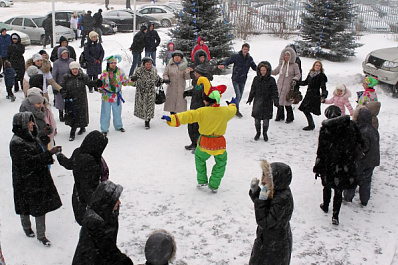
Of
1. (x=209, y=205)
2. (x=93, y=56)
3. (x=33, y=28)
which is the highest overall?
A: (x=33, y=28)

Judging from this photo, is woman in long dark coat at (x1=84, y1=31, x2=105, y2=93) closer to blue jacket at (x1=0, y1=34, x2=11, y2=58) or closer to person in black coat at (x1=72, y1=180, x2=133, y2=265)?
blue jacket at (x1=0, y1=34, x2=11, y2=58)

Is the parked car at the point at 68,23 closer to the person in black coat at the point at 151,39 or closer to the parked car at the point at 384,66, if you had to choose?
the person in black coat at the point at 151,39

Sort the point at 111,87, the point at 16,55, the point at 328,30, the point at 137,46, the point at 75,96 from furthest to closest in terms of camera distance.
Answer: the point at 328,30 < the point at 137,46 < the point at 16,55 < the point at 111,87 < the point at 75,96

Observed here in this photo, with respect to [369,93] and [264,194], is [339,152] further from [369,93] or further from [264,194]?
[369,93]

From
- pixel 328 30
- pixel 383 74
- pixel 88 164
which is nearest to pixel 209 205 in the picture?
pixel 88 164

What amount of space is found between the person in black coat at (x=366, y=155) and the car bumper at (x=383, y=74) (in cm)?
663

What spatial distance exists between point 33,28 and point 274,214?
20.1 metres

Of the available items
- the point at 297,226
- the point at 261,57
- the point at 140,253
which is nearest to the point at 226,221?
the point at 297,226

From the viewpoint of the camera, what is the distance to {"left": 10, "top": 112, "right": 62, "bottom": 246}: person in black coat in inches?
192

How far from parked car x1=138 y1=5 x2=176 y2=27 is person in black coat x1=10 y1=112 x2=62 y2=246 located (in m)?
22.0

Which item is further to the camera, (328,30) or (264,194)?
(328,30)

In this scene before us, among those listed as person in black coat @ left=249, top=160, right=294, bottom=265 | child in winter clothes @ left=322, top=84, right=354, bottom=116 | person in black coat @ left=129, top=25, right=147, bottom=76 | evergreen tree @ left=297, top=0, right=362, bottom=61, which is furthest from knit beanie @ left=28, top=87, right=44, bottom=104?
evergreen tree @ left=297, top=0, right=362, bottom=61

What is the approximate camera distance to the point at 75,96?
28.5ft

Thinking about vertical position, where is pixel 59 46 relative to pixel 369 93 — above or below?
above
